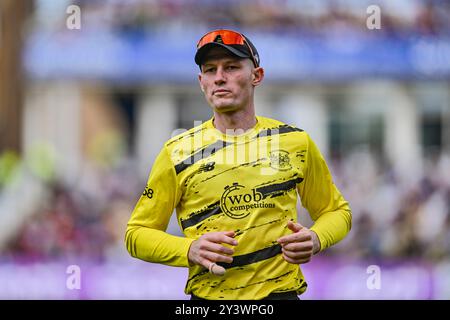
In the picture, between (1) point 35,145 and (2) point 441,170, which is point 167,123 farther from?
(2) point 441,170

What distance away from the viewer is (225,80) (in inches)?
138

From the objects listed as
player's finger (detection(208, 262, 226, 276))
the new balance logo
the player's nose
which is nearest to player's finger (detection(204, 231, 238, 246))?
player's finger (detection(208, 262, 226, 276))

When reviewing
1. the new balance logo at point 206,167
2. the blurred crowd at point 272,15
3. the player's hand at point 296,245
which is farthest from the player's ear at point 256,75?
the blurred crowd at point 272,15

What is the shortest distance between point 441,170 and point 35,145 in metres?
6.12

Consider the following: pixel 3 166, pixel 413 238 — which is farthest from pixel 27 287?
pixel 413 238

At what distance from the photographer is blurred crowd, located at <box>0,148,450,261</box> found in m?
11.1

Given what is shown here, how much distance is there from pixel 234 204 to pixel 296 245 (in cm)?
35

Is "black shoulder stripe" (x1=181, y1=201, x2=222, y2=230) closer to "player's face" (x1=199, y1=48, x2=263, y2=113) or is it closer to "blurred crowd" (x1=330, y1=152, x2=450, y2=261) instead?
"player's face" (x1=199, y1=48, x2=263, y2=113)

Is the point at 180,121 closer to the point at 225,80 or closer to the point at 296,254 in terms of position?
the point at 225,80

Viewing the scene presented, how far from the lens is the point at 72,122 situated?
1281cm

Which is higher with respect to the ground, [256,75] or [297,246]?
[256,75]

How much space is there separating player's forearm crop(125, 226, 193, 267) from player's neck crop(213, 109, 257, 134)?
0.54 metres

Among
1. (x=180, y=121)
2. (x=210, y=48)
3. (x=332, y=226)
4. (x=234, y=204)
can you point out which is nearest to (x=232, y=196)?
(x=234, y=204)

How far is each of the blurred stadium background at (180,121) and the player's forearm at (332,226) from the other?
6643 millimetres
